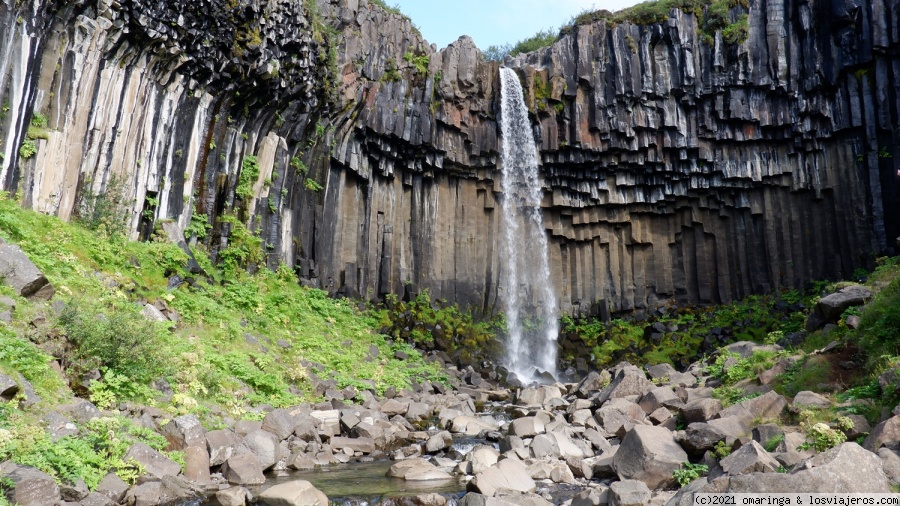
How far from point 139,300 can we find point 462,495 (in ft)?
28.2

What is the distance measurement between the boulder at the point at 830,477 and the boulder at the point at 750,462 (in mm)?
965

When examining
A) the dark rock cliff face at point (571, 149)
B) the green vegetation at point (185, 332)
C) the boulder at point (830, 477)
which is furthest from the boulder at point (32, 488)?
the dark rock cliff face at point (571, 149)

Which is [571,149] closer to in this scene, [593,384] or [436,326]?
[436,326]

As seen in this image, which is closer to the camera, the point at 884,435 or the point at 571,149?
the point at 884,435

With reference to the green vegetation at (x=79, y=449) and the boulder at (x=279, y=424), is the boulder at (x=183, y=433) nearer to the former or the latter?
the green vegetation at (x=79, y=449)

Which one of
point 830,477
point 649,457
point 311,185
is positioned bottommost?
point 649,457

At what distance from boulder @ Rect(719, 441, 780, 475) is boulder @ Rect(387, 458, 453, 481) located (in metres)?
4.29

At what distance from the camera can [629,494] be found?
24.1 ft

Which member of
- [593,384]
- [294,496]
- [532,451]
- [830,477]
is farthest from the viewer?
[593,384]

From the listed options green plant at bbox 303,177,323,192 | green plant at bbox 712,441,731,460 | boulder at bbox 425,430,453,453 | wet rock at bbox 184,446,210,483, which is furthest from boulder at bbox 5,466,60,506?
green plant at bbox 303,177,323,192

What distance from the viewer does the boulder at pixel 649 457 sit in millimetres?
Result: 8375

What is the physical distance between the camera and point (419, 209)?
27.0m

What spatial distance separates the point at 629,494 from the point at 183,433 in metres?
6.40

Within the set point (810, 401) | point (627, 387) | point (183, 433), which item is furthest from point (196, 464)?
point (627, 387)
